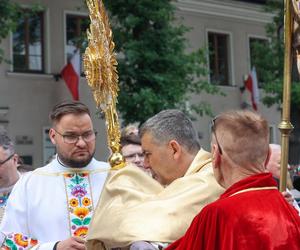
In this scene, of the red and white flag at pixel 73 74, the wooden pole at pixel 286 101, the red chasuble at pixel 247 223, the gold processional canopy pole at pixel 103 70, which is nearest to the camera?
the red chasuble at pixel 247 223

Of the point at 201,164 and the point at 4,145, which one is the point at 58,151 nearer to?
the point at 4,145

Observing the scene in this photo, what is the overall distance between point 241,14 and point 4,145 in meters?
17.8

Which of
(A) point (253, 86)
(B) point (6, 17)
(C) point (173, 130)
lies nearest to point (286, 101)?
(C) point (173, 130)

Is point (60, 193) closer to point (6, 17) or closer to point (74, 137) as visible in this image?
point (74, 137)

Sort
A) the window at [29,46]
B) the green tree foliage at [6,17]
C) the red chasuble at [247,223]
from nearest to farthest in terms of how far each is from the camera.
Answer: the red chasuble at [247,223]
the green tree foliage at [6,17]
the window at [29,46]

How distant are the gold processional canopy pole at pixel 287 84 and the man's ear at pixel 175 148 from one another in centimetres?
58

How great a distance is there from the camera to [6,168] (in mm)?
4949

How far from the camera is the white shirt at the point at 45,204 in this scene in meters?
4.10

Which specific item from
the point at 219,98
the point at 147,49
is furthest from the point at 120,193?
the point at 219,98

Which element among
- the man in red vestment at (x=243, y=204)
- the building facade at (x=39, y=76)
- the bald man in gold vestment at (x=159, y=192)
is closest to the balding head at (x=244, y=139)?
the man in red vestment at (x=243, y=204)

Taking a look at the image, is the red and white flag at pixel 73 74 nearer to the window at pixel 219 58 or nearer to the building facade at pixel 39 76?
the building facade at pixel 39 76

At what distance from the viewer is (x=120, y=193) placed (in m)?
3.29

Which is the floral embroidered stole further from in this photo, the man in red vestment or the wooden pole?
the man in red vestment

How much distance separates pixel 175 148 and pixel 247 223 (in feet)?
3.03
